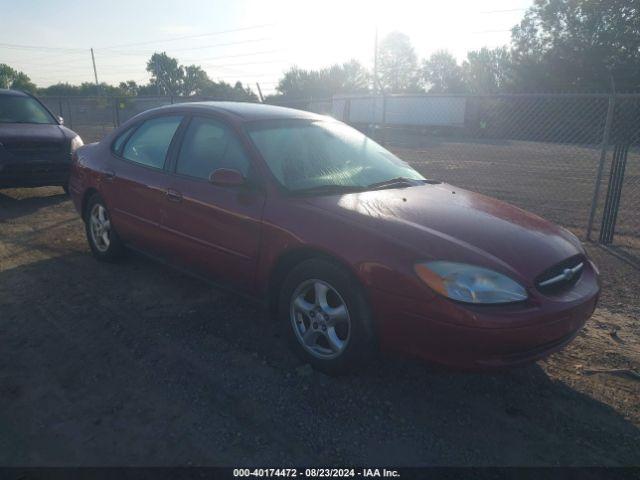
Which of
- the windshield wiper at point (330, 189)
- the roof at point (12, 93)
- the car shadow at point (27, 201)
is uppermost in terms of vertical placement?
the roof at point (12, 93)

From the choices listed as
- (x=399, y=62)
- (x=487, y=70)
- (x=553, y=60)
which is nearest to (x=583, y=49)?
(x=553, y=60)

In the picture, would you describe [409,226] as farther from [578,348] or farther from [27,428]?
[27,428]

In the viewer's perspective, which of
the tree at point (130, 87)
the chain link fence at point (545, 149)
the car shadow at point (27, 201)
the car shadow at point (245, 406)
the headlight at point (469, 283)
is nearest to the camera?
the car shadow at point (245, 406)

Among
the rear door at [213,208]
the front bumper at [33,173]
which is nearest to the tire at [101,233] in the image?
the rear door at [213,208]

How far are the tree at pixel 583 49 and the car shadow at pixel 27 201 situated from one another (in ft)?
117

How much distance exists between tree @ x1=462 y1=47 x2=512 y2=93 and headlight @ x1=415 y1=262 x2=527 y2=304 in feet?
154

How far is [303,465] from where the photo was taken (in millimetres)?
2328

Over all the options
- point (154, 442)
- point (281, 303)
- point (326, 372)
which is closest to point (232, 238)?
point (281, 303)

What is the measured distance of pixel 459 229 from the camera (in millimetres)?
2957

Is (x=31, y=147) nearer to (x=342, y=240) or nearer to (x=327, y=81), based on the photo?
(x=342, y=240)

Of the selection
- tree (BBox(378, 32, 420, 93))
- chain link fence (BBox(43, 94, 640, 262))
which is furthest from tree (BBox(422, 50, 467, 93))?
chain link fence (BBox(43, 94, 640, 262))

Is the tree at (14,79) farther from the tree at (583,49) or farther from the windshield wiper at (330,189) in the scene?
the windshield wiper at (330,189)

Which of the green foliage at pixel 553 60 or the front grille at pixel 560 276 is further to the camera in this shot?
the green foliage at pixel 553 60

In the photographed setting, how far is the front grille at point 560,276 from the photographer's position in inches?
109
